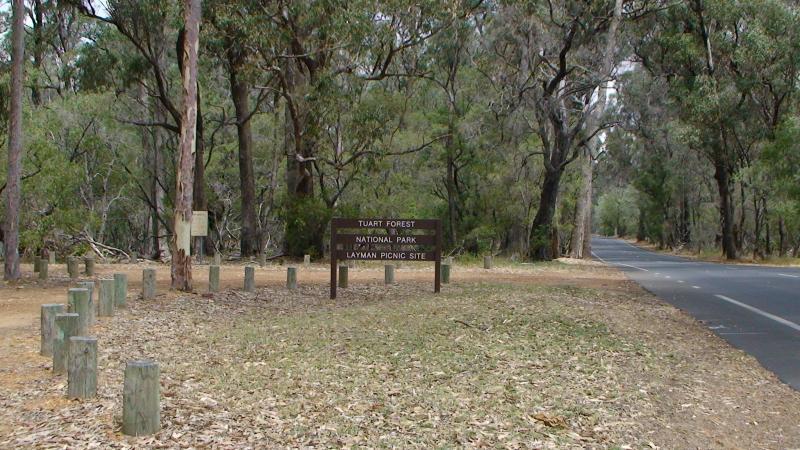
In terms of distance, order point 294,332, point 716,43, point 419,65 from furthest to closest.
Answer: point 716,43 → point 419,65 → point 294,332

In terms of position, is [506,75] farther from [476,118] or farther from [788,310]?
[788,310]

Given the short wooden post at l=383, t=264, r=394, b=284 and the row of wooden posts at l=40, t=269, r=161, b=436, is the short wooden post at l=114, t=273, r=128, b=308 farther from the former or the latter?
the short wooden post at l=383, t=264, r=394, b=284

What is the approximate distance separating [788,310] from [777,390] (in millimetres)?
6355

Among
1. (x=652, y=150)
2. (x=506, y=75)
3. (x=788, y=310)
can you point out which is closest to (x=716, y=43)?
(x=506, y=75)

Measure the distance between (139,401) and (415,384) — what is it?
291 centimetres

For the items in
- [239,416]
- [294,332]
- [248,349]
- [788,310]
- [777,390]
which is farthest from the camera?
[788,310]

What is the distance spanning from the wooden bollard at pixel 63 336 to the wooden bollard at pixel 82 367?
3.26ft

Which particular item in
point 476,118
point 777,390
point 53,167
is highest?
point 476,118

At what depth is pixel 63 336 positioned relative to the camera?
7.22 meters

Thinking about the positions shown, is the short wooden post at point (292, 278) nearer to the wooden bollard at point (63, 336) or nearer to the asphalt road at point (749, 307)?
the asphalt road at point (749, 307)

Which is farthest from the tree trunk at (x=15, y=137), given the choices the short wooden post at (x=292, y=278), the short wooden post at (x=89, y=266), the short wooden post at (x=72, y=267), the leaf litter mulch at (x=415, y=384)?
the short wooden post at (x=292, y=278)

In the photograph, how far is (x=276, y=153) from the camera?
34438mm

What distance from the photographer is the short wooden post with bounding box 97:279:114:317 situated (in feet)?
35.8

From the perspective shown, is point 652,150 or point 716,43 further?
point 652,150
